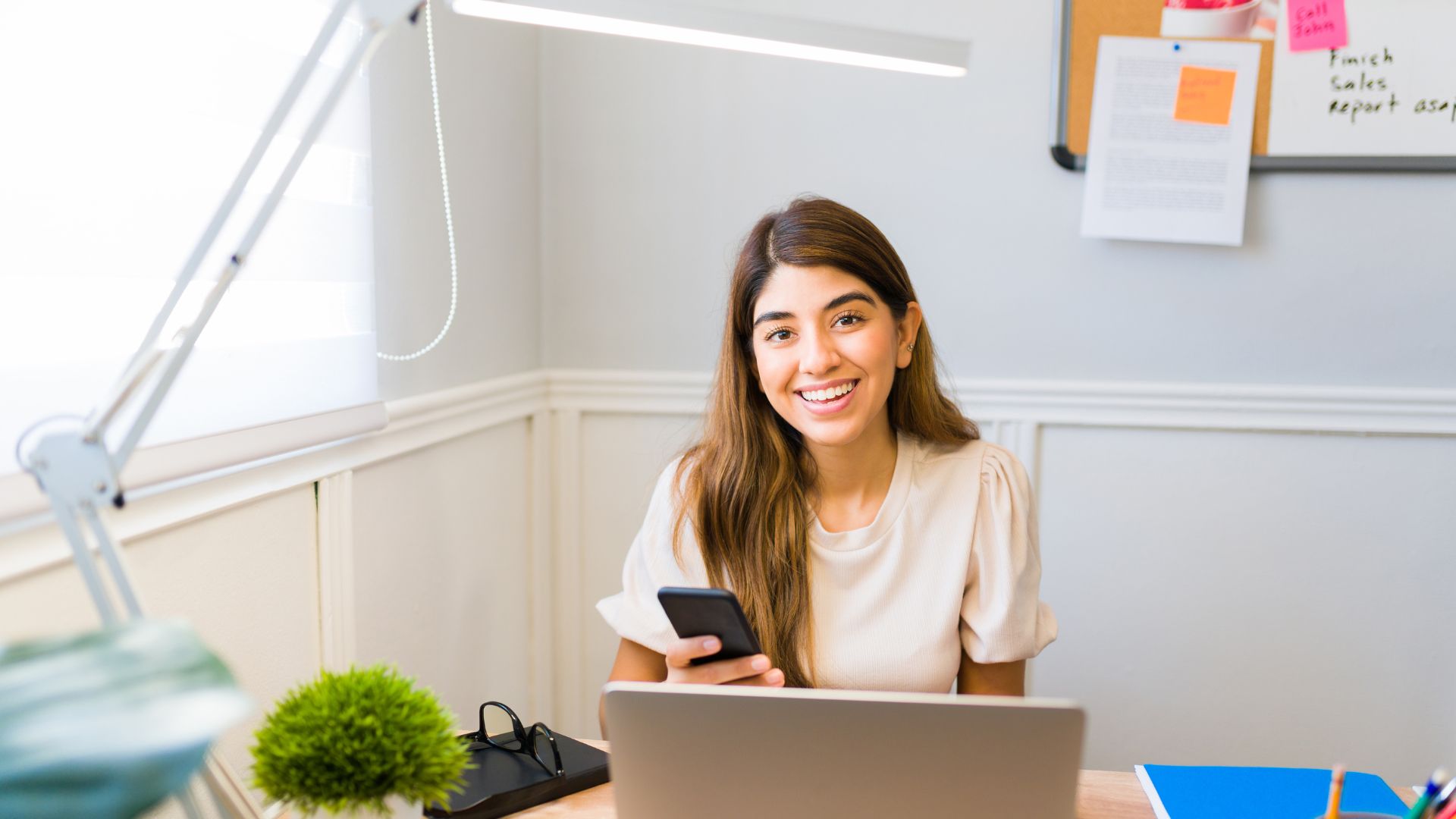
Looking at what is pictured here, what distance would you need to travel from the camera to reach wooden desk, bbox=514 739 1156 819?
39.3 inches

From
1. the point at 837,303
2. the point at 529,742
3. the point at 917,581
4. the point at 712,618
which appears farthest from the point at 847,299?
the point at 529,742

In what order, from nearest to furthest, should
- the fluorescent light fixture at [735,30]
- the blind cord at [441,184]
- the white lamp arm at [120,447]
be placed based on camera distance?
the white lamp arm at [120,447] < the fluorescent light fixture at [735,30] < the blind cord at [441,184]

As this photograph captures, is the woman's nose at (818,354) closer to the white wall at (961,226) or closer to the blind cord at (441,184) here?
the blind cord at (441,184)

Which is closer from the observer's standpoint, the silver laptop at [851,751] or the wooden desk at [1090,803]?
the silver laptop at [851,751]

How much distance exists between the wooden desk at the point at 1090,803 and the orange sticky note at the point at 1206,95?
4.35 ft

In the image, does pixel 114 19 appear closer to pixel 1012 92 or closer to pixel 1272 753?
pixel 1012 92

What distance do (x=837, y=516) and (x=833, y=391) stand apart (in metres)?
0.17

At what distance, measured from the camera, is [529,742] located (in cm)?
109

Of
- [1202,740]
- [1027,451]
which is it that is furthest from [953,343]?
[1202,740]

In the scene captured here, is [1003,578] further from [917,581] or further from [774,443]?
[774,443]

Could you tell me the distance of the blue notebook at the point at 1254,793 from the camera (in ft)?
3.12

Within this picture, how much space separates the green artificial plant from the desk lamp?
0.10ft

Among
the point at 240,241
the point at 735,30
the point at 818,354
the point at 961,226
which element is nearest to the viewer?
the point at 240,241

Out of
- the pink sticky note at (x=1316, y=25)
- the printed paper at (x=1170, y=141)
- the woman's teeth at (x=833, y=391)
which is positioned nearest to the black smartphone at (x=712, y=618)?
the woman's teeth at (x=833, y=391)
